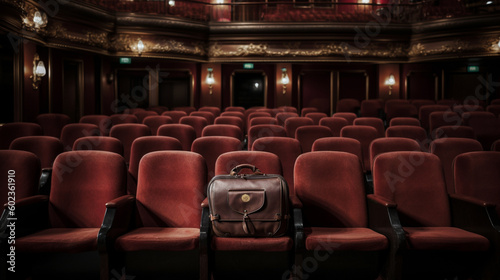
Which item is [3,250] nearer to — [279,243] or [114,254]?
[114,254]

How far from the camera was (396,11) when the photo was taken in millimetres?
10125

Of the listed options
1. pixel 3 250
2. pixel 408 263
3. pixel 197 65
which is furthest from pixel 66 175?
pixel 197 65

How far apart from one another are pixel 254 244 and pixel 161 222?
581 millimetres

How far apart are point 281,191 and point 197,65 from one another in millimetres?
9118

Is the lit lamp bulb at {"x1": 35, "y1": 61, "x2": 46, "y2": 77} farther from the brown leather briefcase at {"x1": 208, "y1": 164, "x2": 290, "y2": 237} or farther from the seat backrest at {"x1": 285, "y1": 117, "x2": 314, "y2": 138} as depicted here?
the brown leather briefcase at {"x1": 208, "y1": 164, "x2": 290, "y2": 237}

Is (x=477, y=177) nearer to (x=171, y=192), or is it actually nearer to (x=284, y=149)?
(x=284, y=149)

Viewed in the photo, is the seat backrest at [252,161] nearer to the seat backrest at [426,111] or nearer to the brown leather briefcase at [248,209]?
the brown leather briefcase at [248,209]

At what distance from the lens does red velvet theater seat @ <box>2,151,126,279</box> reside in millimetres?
1910

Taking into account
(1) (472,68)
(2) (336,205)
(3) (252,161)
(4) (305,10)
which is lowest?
(2) (336,205)

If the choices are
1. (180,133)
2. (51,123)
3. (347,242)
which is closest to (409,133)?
(180,133)

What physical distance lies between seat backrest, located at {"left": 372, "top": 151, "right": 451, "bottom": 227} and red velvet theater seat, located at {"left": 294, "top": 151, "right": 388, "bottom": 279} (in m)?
0.15

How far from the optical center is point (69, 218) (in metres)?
2.21

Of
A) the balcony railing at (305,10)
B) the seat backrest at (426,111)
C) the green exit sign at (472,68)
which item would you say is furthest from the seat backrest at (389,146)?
the green exit sign at (472,68)

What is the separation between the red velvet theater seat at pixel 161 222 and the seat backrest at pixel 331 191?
546 millimetres
